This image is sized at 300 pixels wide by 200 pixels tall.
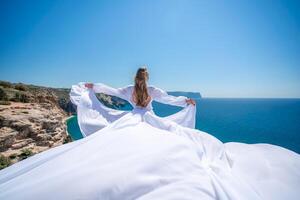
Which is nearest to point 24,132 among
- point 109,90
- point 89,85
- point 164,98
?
point 89,85

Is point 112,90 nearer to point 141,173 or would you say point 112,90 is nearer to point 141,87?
point 141,87

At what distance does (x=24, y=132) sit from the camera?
13.6 meters

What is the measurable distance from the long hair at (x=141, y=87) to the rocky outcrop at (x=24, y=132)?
10601 millimetres

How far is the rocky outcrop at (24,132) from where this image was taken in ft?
38.4

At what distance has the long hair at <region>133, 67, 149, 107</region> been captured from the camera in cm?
323

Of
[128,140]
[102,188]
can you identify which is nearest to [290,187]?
[128,140]

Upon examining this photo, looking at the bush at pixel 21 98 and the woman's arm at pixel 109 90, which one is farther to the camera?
the bush at pixel 21 98

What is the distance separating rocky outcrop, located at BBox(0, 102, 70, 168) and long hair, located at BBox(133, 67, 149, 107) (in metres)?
10.6

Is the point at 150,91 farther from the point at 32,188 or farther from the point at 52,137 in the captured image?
the point at 52,137

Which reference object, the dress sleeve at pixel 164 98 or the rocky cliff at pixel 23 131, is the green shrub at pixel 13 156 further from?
the dress sleeve at pixel 164 98

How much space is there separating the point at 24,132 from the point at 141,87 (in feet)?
48.3

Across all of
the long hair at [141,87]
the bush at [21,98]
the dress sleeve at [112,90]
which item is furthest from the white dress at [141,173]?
the bush at [21,98]

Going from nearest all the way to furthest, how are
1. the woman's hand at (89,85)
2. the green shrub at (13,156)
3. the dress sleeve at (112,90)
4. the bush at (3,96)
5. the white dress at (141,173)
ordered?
the white dress at (141,173) < the dress sleeve at (112,90) < the woman's hand at (89,85) < the green shrub at (13,156) < the bush at (3,96)

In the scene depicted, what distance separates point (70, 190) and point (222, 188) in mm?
1100
